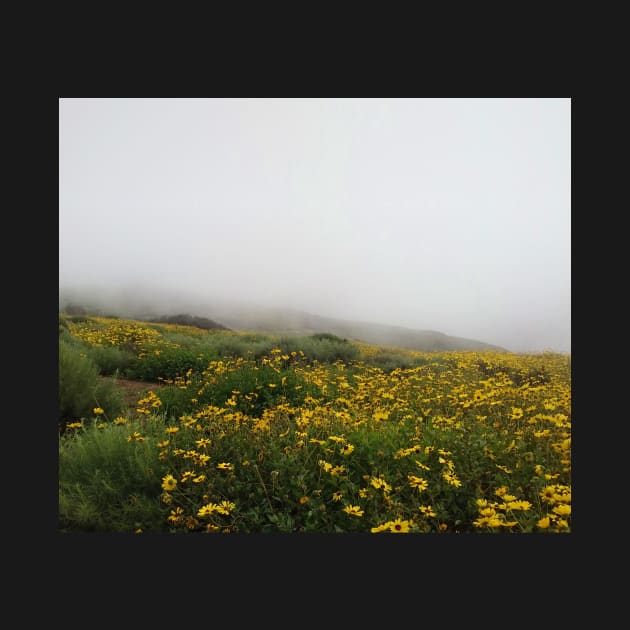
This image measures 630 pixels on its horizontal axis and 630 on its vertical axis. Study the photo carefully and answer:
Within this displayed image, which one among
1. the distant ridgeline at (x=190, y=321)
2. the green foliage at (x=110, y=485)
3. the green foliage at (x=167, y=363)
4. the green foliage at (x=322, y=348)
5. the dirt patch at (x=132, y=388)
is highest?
the distant ridgeline at (x=190, y=321)

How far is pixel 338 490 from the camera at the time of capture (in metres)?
3.11

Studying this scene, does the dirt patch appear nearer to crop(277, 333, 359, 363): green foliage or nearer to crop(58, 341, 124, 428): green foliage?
crop(58, 341, 124, 428): green foliage

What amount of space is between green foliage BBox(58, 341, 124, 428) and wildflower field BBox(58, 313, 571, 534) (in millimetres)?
11

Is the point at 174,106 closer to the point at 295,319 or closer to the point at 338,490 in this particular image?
the point at 295,319

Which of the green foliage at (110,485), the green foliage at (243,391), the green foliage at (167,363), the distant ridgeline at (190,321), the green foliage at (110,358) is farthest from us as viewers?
the green foliage at (167,363)

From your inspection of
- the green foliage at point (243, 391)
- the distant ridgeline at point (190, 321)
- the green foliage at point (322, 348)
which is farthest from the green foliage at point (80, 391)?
the green foliage at point (322, 348)

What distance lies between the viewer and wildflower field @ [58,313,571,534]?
9.90 feet

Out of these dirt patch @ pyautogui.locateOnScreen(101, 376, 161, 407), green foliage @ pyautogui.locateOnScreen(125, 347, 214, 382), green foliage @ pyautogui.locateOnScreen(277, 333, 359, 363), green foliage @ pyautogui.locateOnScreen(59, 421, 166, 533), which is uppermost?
green foliage @ pyautogui.locateOnScreen(277, 333, 359, 363)

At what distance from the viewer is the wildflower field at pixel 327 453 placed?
9.90 feet

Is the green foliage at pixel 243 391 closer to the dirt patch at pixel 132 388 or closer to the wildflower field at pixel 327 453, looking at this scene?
the wildflower field at pixel 327 453

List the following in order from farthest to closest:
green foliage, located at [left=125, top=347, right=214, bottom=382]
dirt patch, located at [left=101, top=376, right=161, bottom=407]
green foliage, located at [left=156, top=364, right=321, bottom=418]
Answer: green foliage, located at [left=125, top=347, right=214, bottom=382] → dirt patch, located at [left=101, top=376, right=161, bottom=407] → green foliage, located at [left=156, top=364, right=321, bottom=418]

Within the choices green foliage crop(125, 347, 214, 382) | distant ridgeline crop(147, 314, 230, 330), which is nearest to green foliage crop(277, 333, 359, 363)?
distant ridgeline crop(147, 314, 230, 330)

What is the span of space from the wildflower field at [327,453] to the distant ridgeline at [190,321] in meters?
0.62

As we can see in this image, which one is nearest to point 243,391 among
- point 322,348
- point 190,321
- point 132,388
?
point 190,321
